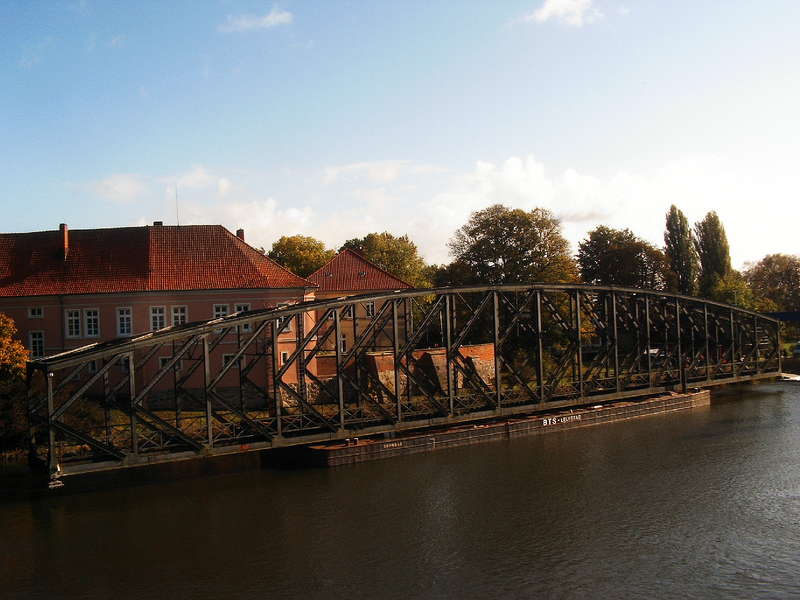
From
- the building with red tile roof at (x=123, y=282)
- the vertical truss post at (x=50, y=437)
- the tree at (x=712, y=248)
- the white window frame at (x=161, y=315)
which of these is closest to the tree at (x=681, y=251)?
the tree at (x=712, y=248)

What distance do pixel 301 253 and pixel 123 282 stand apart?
32451 mm

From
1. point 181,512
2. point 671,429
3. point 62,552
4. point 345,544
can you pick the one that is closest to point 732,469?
point 671,429

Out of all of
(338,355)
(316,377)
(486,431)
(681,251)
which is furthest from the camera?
(681,251)

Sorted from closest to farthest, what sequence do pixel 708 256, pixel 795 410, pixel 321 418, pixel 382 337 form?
pixel 321 418, pixel 795 410, pixel 382 337, pixel 708 256

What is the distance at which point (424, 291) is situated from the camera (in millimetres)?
30719

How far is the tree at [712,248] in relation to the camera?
246ft

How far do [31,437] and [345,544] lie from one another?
37.8 feet

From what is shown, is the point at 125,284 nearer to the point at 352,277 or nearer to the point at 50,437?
the point at 352,277

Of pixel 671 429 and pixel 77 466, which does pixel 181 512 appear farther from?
pixel 671 429

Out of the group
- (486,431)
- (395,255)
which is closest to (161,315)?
(486,431)

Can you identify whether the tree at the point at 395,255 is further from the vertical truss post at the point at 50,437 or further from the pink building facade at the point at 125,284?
the vertical truss post at the point at 50,437

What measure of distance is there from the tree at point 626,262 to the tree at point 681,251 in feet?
13.7

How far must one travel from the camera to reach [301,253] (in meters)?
71.6

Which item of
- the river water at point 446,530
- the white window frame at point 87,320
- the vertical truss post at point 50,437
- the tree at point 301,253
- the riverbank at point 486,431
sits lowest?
the river water at point 446,530
